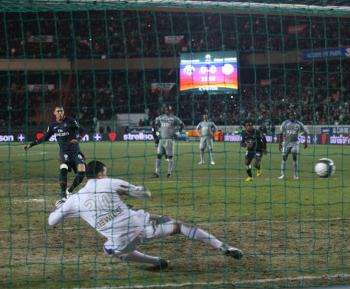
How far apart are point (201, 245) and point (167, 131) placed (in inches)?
454

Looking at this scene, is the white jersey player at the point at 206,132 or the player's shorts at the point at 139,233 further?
the white jersey player at the point at 206,132

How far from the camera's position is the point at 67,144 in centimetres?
1422

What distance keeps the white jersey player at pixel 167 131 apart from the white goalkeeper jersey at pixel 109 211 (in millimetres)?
12372

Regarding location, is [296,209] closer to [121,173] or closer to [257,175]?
[257,175]

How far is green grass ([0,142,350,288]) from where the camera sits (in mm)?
7250

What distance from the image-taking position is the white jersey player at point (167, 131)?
19828 millimetres

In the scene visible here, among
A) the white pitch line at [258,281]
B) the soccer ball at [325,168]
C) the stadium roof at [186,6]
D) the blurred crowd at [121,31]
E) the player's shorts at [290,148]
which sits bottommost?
the white pitch line at [258,281]

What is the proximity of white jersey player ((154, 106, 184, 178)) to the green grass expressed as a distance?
3.15 m

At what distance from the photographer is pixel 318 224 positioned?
10477mm

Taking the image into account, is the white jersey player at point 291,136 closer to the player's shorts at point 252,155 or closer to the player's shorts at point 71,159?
the player's shorts at point 252,155

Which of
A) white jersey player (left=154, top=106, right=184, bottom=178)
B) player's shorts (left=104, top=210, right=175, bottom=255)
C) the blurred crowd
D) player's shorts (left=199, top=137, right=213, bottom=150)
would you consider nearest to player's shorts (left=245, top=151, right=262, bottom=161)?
white jersey player (left=154, top=106, right=184, bottom=178)

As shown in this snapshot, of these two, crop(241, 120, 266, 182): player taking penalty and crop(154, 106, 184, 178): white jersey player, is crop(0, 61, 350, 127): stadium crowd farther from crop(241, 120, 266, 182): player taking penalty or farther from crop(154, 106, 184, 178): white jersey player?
crop(241, 120, 266, 182): player taking penalty

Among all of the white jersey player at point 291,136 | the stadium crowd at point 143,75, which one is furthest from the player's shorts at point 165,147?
the white jersey player at point 291,136

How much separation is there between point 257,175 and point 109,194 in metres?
13.0
